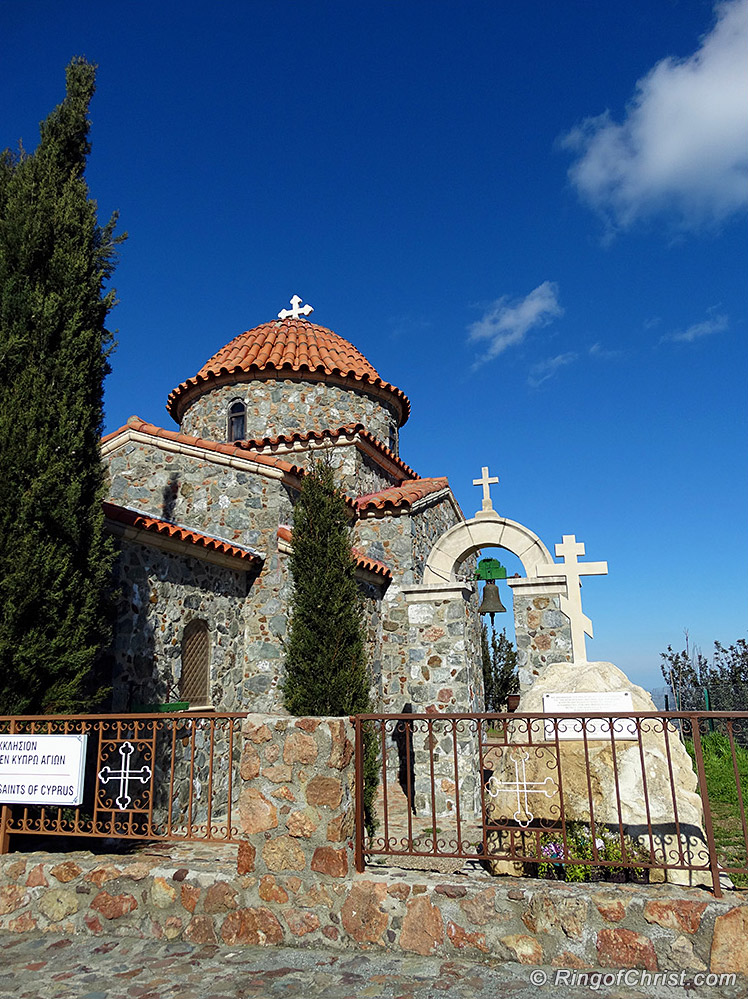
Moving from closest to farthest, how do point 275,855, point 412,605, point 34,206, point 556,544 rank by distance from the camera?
point 275,855, point 34,206, point 556,544, point 412,605

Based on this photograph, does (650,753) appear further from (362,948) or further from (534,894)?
(362,948)

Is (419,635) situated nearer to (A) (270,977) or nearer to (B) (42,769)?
(B) (42,769)

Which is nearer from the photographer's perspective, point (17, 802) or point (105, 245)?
point (17, 802)

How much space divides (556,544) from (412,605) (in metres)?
2.43

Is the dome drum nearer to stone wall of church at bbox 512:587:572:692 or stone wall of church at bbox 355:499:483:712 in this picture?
stone wall of church at bbox 355:499:483:712

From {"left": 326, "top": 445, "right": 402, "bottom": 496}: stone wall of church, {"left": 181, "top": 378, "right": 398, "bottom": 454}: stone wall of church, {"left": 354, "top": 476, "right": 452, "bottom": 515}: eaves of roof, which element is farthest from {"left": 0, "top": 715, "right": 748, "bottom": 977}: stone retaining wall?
{"left": 181, "top": 378, "right": 398, "bottom": 454}: stone wall of church

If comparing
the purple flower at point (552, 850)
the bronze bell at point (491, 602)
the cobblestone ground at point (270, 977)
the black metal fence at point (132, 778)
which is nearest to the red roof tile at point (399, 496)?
the bronze bell at point (491, 602)

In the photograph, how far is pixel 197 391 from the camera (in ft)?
51.8

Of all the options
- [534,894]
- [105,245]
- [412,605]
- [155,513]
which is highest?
[105,245]

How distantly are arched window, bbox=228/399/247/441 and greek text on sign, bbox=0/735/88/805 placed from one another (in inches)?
404

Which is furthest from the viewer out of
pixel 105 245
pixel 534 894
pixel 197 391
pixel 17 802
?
pixel 197 391

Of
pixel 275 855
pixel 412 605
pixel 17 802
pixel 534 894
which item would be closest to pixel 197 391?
pixel 412 605

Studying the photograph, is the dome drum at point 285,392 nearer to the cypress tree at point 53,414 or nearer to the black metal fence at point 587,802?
the cypress tree at point 53,414

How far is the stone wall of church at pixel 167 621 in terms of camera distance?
8.02 metres
